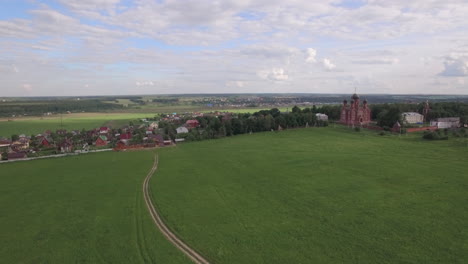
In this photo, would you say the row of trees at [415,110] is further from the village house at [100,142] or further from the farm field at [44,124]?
the farm field at [44,124]

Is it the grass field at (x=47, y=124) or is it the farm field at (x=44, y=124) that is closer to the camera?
the farm field at (x=44, y=124)

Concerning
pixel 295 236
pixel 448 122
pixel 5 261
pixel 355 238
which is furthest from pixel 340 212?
pixel 448 122

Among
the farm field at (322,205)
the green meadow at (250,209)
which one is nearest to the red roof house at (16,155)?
the green meadow at (250,209)

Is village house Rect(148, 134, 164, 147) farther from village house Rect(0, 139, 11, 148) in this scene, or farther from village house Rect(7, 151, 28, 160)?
village house Rect(0, 139, 11, 148)

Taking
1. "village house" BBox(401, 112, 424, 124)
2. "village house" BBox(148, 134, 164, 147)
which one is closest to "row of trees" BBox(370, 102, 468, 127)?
"village house" BBox(401, 112, 424, 124)

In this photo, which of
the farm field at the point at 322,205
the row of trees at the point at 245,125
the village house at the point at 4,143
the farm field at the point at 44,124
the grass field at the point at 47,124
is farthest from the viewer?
the grass field at the point at 47,124

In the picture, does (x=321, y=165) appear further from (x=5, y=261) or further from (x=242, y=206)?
(x=5, y=261)

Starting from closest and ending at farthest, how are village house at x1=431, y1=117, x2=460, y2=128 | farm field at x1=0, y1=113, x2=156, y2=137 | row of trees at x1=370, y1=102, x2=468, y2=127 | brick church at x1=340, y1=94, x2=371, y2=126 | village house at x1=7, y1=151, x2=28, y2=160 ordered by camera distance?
1. village house at x1=7, y1=151, x2=28, y2=160
2. row of trees at x1=370, y1=102, x2=468, y2=127
3. village house at x1=431, y1=117, x2=460, y2=128
4. brick church at x1=340, y1=94, x2=371, y2=126
5. farm field at x1=0, y1=113, x2=156, y2=137
